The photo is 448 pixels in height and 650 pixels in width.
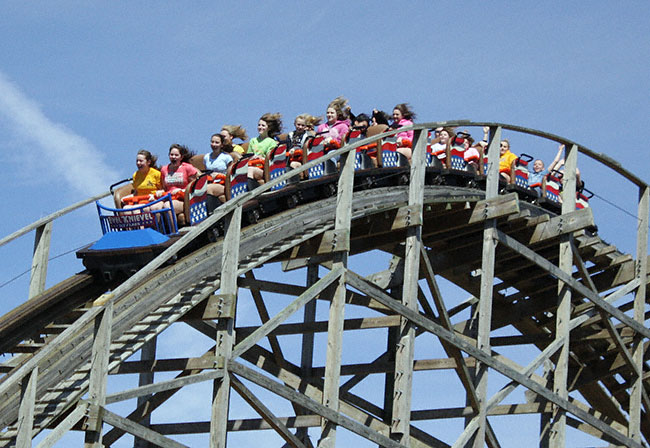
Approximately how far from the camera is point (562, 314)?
60.8 ft

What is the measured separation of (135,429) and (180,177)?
447 centimetres

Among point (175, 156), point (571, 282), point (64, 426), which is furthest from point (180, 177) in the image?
point (571, 282)

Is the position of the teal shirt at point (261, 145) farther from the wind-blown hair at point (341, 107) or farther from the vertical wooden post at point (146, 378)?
the vertical wooden post at point (146, 378)

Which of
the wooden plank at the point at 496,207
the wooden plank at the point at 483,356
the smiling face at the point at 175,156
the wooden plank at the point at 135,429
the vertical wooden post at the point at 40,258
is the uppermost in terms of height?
the wooden plank at the point at 496,207

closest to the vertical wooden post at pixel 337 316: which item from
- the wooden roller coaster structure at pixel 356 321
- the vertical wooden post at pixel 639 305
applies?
the wooden roller coaster structure at pixel 356 321

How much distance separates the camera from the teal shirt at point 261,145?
1744 cm

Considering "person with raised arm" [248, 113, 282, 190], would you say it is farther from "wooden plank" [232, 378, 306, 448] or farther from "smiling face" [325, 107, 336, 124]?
"wooden plank" [232, 378, 306, 448]

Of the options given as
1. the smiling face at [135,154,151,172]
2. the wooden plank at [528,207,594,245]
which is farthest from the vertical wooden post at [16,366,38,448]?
the wooden plank at [528,207,594,245]

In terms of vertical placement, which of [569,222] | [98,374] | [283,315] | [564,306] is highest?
[569,222]

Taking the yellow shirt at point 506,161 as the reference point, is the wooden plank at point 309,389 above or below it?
below

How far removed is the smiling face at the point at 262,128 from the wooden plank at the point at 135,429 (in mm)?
6397

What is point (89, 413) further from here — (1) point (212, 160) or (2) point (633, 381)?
(2) point (633, 381)

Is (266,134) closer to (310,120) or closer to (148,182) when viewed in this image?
(310,120)

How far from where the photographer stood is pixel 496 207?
57.4 feet
